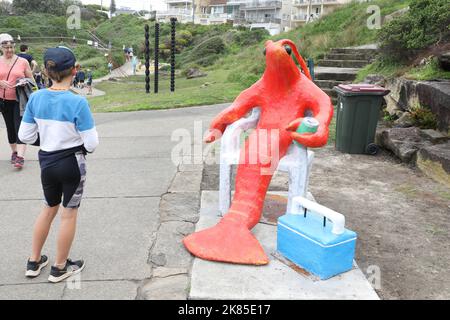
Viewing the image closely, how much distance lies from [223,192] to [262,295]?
4.13 feet

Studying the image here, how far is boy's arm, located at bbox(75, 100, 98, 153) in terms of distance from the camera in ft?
9.28

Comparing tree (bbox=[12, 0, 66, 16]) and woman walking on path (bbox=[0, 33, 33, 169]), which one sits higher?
tree (bbox=[12, 0, 66, 16])

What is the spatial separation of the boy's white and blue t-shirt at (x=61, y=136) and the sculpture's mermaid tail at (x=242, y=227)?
3.40 feet

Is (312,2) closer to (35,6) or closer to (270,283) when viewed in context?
(35,6)

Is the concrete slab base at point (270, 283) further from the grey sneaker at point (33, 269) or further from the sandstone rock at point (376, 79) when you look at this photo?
the sandstone rock at point (376, 79)

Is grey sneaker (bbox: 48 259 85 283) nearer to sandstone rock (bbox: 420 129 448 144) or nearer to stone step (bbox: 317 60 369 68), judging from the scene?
sandstone rock (bbox: 420 129 448 144)

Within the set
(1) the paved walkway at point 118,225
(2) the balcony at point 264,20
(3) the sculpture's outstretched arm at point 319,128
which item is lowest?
(1) the paved walkway at point 118,225

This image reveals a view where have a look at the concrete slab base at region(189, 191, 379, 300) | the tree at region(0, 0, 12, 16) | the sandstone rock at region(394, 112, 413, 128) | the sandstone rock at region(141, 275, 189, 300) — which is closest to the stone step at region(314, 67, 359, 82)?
the sandstone rock at region(394, 112, 413, 128)

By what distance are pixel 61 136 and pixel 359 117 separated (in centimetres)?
495

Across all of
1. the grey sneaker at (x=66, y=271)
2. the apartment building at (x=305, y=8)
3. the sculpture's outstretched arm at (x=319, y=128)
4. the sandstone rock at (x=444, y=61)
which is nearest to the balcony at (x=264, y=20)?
the apartment building at (x=305, y=8)

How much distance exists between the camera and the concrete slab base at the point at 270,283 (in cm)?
286

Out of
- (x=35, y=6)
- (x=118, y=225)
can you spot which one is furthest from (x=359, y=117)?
(x=35, y=6)

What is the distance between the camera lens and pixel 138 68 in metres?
34.2

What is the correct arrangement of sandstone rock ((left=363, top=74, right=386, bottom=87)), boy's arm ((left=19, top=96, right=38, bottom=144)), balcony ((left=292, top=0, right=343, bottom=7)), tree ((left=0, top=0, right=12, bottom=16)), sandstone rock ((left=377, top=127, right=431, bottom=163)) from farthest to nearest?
balcony ((left=292, top=0, right=343, bottom=7)) < tree ((left=0, top=0, right=12, bottom=16)) < sandstone rock ((left=363, top=74, right=386, bottom=87)) < sandstone rock ((left=377, top=127, right=431, bottom=163)) < boy's arm ((left=19, top=96, right=38, bottom=144))
